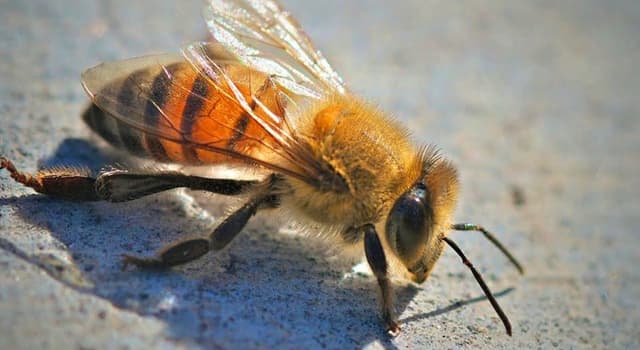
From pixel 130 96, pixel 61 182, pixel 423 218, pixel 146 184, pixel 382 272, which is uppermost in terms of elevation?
pixel 423 218

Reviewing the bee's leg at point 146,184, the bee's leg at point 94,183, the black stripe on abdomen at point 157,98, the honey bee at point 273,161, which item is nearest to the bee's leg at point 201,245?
the honey bee at point 273,161

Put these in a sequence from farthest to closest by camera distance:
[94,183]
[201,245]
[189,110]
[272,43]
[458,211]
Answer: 1. [458,211]
2. [272,43]
3. [94,183]
4. [189,110]
5. [201,245]

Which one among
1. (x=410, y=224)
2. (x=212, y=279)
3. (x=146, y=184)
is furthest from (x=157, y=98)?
(x=410, y=224)

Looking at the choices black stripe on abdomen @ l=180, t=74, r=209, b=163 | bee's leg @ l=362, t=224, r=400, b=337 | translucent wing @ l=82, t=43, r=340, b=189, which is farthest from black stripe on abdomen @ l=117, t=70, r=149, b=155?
bee's leg @ l=362, t=224, r=400, b=337

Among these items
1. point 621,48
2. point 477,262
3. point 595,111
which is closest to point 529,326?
point 477,262

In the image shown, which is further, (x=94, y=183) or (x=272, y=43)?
(x=272, y=43)

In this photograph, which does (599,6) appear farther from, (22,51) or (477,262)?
(22,51)

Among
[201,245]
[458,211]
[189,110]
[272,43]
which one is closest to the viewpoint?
[201,245]

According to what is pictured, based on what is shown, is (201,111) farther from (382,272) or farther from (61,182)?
(382,272)

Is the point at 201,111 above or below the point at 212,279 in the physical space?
above
